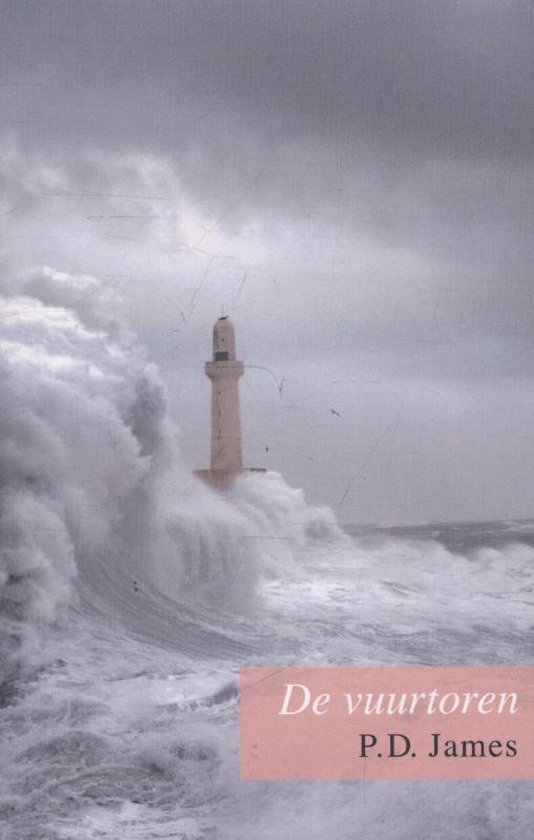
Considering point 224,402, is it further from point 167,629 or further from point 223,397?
point 167,629

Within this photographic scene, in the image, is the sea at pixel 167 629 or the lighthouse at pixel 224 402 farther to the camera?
the lighthouse at pixel 224 402

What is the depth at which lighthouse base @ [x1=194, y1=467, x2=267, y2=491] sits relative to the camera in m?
20.3

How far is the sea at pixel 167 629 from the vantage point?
584cm

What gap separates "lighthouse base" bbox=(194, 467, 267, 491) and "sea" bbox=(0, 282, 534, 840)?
0.30m

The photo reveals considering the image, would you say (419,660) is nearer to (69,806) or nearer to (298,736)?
(298,736)

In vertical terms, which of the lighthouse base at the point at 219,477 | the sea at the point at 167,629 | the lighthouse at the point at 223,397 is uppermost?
the lighthouse at the point at 223,397

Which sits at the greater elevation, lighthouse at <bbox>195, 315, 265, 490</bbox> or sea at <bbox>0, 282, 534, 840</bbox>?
lighthouse at <bbox>195, 315, 265, 490</bbox>

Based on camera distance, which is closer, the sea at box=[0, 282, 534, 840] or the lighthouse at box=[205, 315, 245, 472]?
the sea at box=[0, 282, 534, 840]

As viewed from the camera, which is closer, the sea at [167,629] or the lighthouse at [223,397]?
the sea at [167,629]

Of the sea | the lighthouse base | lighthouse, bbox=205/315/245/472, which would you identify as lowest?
the sea

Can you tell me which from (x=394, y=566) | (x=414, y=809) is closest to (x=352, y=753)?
(x=414, y=809)

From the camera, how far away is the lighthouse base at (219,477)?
2031 cm

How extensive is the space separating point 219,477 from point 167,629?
359 inches

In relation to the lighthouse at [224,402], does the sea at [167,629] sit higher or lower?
lower
